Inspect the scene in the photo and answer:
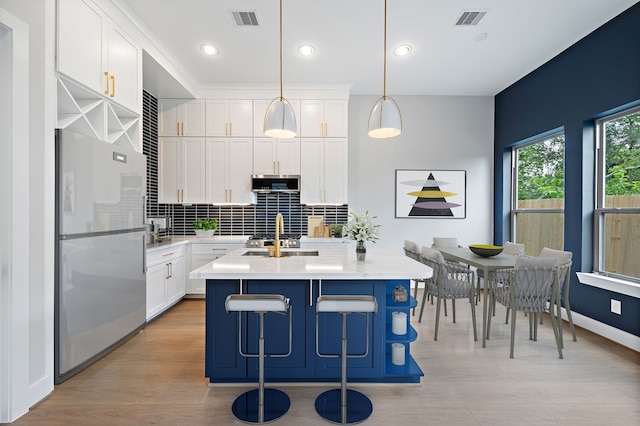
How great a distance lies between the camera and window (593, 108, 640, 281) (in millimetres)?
3234

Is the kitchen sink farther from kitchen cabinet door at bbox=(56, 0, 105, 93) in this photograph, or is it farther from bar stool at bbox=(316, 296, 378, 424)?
kitchen cabinet door at bbox=(56, 0, 105, 93)

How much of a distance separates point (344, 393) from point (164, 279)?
2784 millimetres

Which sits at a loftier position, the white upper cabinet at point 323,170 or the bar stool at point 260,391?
the white upper cabinet at point 323,170

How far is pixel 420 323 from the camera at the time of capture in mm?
3816

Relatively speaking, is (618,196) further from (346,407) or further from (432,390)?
(346,407)

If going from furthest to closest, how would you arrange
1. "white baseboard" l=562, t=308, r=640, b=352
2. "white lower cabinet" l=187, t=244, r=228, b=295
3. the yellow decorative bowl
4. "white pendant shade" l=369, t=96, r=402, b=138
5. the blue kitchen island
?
"white lower cabinet" l=187, t=244, r=228, b=295
the yellow decorative bowl
"white baseboard" l=562, t=308, r=640, b=352
"white pendant shade" l=369, t=96, r=402, b=138
the blue kitchen island

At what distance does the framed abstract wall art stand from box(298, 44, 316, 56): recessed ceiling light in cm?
236

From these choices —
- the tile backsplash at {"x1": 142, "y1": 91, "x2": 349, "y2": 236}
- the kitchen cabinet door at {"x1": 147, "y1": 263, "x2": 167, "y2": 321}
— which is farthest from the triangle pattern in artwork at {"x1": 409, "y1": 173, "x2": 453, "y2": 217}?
the kitchen cabinet door at {"x1": 147, "y1": 263, "x2": 167, "y2": 321}

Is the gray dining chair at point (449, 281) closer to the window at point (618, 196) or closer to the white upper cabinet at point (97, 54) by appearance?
the window at point (618, 196)

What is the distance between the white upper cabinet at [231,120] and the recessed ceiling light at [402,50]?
211 centimetres

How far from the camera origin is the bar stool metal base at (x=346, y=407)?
2.03m

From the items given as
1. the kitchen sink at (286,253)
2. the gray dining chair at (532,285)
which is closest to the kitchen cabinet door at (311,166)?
the kitchen sink at (286,253)

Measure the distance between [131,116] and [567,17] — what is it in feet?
14.1

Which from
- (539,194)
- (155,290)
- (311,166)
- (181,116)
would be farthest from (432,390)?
(181,116)
